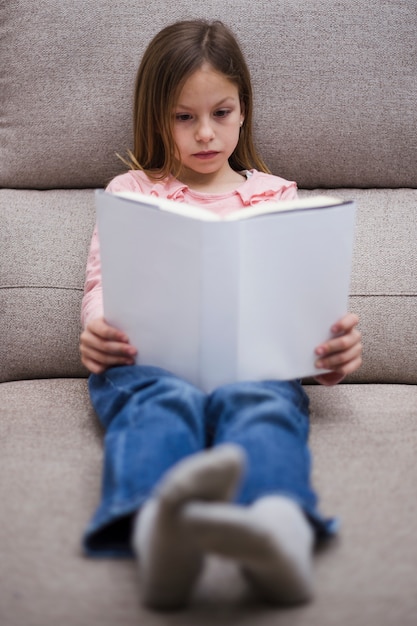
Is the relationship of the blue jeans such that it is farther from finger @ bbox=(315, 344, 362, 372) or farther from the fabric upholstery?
the fabric upholstery

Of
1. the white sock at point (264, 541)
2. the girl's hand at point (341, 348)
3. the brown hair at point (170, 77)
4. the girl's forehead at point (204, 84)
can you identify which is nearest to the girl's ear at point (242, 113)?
the brown hair at point (170, 77)

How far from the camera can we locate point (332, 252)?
3.44ft

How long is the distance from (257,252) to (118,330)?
0.24 meters

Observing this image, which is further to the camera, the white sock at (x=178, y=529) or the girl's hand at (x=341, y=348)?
the girl's hand at (x=341, y=348)

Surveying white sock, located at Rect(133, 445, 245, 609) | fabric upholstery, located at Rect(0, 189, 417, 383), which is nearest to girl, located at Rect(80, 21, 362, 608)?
white sock, located at Rect(133, 445, 245, 609)

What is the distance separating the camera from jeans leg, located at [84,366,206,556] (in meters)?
0.85

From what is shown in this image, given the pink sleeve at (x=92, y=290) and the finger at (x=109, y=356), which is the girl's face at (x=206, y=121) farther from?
the finger at (x=109, y=356)

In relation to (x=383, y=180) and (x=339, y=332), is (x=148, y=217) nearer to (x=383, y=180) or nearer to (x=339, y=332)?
(x=339, y=332)

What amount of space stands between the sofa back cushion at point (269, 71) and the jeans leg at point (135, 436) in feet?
1.88

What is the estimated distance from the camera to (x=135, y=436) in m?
0.94

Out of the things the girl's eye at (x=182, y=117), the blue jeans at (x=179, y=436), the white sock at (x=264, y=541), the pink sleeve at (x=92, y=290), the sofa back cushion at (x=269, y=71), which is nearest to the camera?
the white sock at (x=264, y=541)

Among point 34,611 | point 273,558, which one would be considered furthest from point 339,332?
point 34,611

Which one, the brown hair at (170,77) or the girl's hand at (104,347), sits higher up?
the brown hair at (170,77)

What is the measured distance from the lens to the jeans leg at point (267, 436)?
85 centimetres
